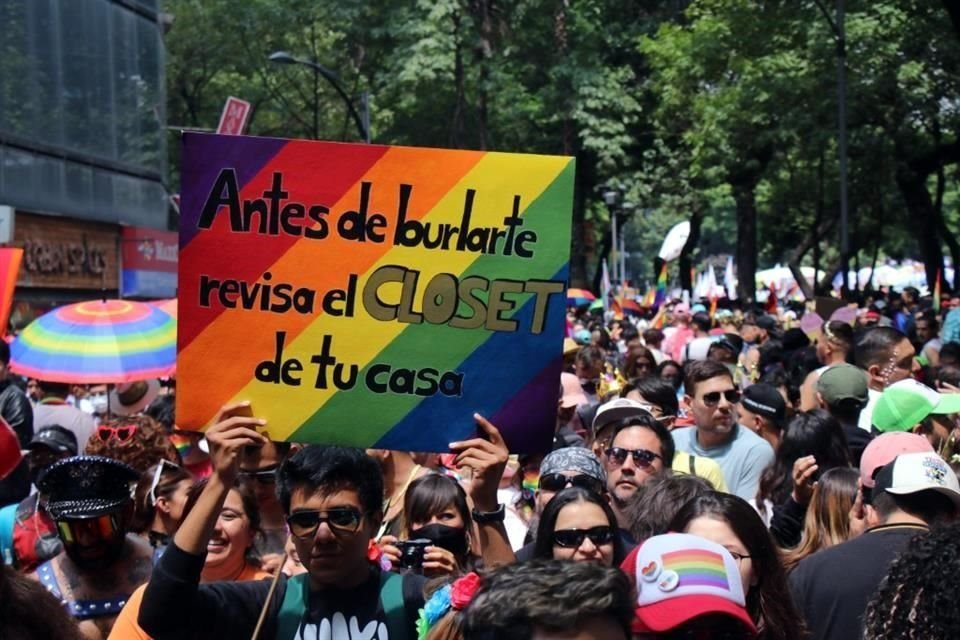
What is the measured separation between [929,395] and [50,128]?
20.6 meters

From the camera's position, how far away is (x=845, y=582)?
182 inches

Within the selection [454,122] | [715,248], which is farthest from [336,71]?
[715,248]

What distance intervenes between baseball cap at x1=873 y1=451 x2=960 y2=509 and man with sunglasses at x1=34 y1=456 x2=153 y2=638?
2372mm

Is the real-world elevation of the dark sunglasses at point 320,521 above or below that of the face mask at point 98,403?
above

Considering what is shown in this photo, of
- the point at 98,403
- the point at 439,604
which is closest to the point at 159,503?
the point at 439,604

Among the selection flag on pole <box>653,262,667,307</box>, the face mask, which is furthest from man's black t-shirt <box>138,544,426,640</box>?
flag on pole <box>653,262,667,307</box>

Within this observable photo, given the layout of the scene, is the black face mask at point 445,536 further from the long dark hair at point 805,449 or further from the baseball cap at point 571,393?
the baseball cap at point 571,393

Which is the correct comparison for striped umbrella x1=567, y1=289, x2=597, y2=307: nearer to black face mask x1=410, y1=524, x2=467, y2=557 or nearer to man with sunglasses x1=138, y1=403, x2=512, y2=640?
black face mask x1=410, y1=524, x2=467, y2=557

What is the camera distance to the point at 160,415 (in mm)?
9016

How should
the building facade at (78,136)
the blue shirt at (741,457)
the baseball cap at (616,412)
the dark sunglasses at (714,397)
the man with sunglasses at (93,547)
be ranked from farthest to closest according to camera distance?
the building facade at (78,136), the dark sunglasses at (714,397), the blue shirt at (741,457), the baseball cap at (616,412), the man with sunglasses at (93,547)

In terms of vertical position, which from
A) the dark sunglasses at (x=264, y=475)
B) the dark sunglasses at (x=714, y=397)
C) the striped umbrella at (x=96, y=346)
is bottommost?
the dark sunglasses at (x=264, y=475)

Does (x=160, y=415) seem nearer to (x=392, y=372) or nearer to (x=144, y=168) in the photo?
(x=392, y=372)

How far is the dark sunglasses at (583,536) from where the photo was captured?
15.2ft

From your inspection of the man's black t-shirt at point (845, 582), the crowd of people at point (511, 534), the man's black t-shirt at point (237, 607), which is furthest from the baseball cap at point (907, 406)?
the man's black t-shirt at point (237, 607)
